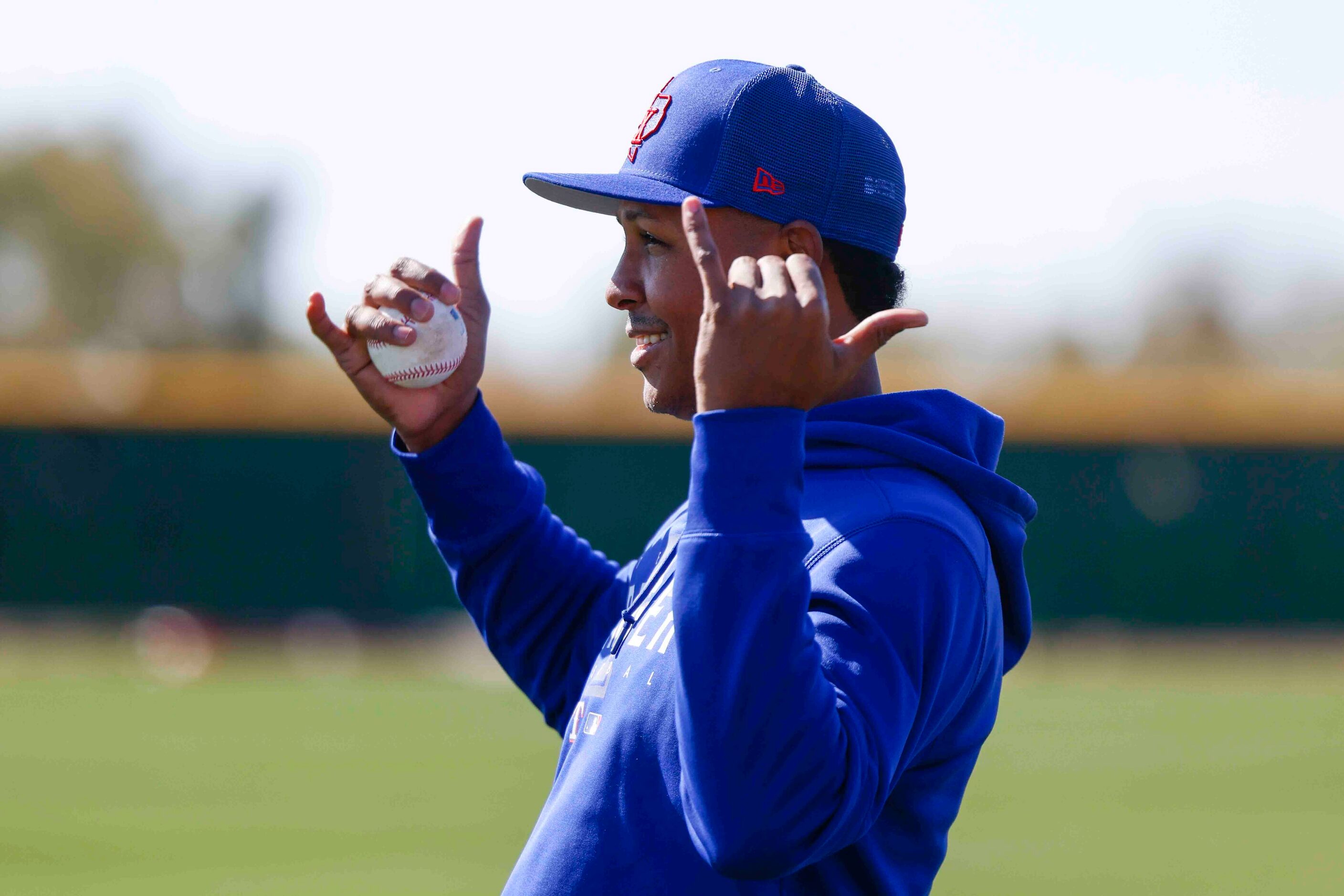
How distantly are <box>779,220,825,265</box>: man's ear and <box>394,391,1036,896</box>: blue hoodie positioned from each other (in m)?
0.20

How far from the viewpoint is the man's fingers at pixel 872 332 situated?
1.52 meters

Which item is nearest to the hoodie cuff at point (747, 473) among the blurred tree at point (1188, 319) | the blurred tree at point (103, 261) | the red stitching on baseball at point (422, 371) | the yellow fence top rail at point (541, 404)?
the red stitching on baseball at point (422, 371)

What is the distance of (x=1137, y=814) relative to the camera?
7848 millimetres

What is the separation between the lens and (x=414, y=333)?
2.16 meters

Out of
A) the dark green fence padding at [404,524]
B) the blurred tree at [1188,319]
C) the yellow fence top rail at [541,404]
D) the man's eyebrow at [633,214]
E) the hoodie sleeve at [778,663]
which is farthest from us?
the blurred tree at [1188,319]

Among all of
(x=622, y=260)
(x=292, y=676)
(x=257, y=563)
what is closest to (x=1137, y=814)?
(x=622, y=260)

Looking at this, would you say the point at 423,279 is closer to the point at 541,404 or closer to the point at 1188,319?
the point at 541,404

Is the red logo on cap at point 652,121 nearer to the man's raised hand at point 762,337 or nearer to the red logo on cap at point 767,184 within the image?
the red logo on cap at point 767,184

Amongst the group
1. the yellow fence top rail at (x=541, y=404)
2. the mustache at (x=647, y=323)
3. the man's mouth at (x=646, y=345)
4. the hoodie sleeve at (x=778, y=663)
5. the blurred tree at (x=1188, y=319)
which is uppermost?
the mustache at (x=647, y=323)

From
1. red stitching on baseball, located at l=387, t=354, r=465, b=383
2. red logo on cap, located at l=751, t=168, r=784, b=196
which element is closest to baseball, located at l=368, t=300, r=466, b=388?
red stitching on baseball, located at l=387, t=354, r=465, b=383

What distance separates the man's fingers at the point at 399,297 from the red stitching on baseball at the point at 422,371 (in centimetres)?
13

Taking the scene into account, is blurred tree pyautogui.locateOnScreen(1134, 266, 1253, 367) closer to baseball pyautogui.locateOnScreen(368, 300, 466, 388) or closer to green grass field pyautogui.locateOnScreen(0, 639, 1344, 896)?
green grass field pyautogui.locateOnScreen(0, 639, 1344, 896)

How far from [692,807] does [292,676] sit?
13356mm

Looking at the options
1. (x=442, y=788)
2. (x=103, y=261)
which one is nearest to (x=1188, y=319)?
(x=103, y=261)
